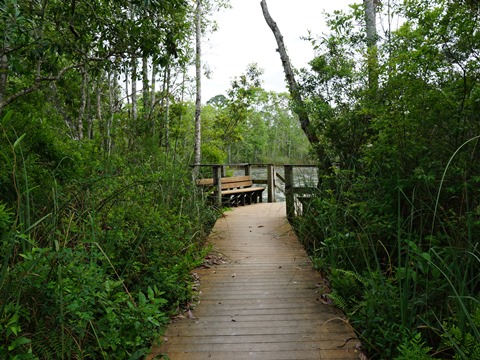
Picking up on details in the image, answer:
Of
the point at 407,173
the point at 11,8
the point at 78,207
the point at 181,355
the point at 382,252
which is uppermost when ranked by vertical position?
the point at 11,8

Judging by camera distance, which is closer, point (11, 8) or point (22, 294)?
point (22, 294)

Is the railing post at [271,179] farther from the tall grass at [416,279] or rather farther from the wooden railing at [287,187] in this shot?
the tall grass at [416,279]

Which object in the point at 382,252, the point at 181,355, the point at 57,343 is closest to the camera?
the point at 57,343

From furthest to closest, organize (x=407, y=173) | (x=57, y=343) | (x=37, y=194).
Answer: (x=407, y=173) < (x=37, y=194) < (x=57, y=343)

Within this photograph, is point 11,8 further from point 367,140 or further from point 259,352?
point 367,140

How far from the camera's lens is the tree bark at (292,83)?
7141 mm

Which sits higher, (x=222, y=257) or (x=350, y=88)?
(x=350, y=88)

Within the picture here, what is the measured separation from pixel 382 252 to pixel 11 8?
173 inches

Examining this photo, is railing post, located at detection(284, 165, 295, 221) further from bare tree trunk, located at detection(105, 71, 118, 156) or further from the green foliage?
bare tree trunk, located at detection(105, 71, 118, 156)

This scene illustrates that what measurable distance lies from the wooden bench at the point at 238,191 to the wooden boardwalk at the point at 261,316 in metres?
5.31

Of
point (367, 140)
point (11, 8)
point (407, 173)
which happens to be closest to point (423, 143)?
point (407, 173)

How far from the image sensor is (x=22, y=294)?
2316 millimetres

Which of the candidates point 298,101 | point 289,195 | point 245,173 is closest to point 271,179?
point 245,173

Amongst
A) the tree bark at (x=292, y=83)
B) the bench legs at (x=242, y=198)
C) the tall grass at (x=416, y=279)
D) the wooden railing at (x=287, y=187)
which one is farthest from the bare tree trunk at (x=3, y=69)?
the bench legs at (x=242, y=198)
